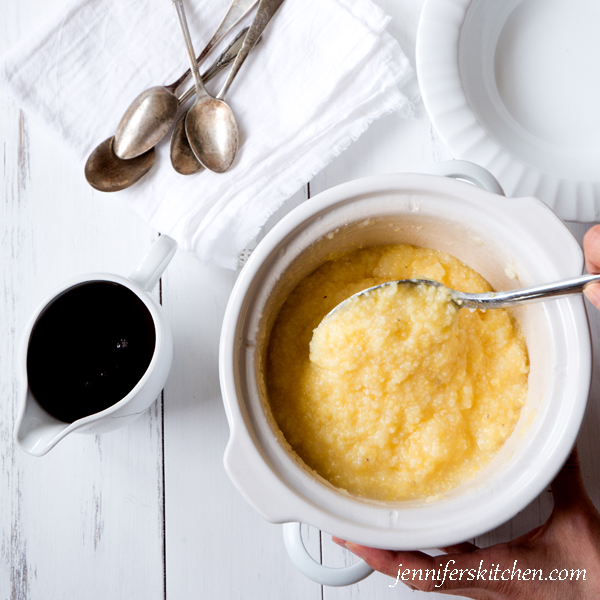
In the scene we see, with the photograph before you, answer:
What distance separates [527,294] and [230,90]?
2.03 ft

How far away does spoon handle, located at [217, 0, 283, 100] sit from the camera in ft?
2.98

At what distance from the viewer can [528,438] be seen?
699 millimetres

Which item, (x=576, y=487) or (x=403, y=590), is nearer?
(x=576, y=487)

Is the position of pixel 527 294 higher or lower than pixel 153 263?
lower

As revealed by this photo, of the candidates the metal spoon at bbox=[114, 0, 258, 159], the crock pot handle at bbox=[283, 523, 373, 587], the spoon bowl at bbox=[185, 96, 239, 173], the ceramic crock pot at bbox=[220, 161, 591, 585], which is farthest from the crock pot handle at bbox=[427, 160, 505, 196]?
the crock pot handle at bbox=[283, 523, 373, 587]

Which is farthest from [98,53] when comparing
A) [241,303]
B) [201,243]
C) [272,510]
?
[272,510]

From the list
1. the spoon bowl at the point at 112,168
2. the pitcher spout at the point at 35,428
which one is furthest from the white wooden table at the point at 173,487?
the pitcher spout at the point at 35,428

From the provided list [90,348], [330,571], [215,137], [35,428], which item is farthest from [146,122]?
[330,571]

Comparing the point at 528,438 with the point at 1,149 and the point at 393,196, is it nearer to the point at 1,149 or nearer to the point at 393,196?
the point at 393,196

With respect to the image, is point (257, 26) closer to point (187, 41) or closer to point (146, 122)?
point (187, 41)

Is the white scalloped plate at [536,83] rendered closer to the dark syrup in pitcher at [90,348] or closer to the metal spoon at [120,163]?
the metal spoon at [120,163]

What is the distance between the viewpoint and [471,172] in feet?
2.57

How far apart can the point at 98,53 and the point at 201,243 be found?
40cm

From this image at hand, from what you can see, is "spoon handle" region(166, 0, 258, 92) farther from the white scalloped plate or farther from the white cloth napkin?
the white scalloped plate
